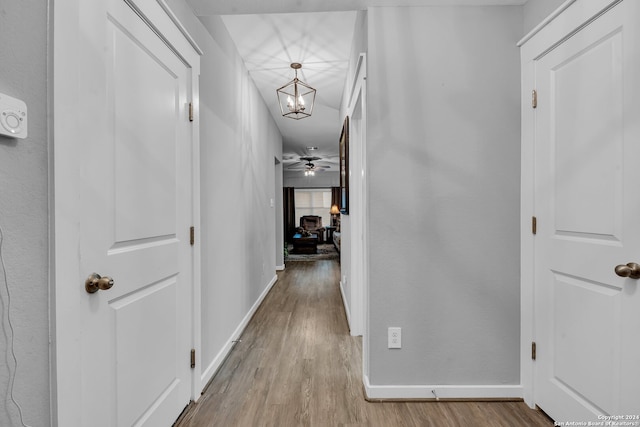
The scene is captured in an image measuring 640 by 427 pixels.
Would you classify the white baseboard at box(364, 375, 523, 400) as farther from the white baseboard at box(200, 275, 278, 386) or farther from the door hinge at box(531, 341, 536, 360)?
the white baseboard at box(200, 275, 278, 386)

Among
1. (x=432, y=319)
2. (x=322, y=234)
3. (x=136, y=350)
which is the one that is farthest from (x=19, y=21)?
(x=322, y=234)

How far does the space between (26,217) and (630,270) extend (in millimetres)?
2029

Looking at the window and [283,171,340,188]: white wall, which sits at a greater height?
[283,171,340,188]: white wall

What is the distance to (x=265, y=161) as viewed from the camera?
14.6 ft

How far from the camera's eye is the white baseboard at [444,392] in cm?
186

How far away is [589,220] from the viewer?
1.46 m

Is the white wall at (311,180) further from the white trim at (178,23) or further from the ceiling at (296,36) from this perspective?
the white trim at (178,23)

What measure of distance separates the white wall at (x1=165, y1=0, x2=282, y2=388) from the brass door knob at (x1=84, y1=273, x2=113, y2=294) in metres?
0.95

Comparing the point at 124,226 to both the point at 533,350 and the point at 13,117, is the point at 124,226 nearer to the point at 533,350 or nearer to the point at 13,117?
the point at 13,117

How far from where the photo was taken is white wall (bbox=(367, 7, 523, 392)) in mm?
1877

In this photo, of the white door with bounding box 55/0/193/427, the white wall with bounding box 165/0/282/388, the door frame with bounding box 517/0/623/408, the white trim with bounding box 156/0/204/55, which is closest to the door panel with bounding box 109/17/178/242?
the white door with bounding box 55/0/193/427

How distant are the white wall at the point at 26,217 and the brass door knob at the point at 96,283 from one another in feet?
0.53

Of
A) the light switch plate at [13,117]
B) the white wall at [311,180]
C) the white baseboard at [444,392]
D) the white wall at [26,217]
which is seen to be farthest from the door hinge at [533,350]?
the white wall at [311,180]

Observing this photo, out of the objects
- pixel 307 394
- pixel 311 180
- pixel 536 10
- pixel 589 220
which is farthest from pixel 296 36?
pixel 311 180
